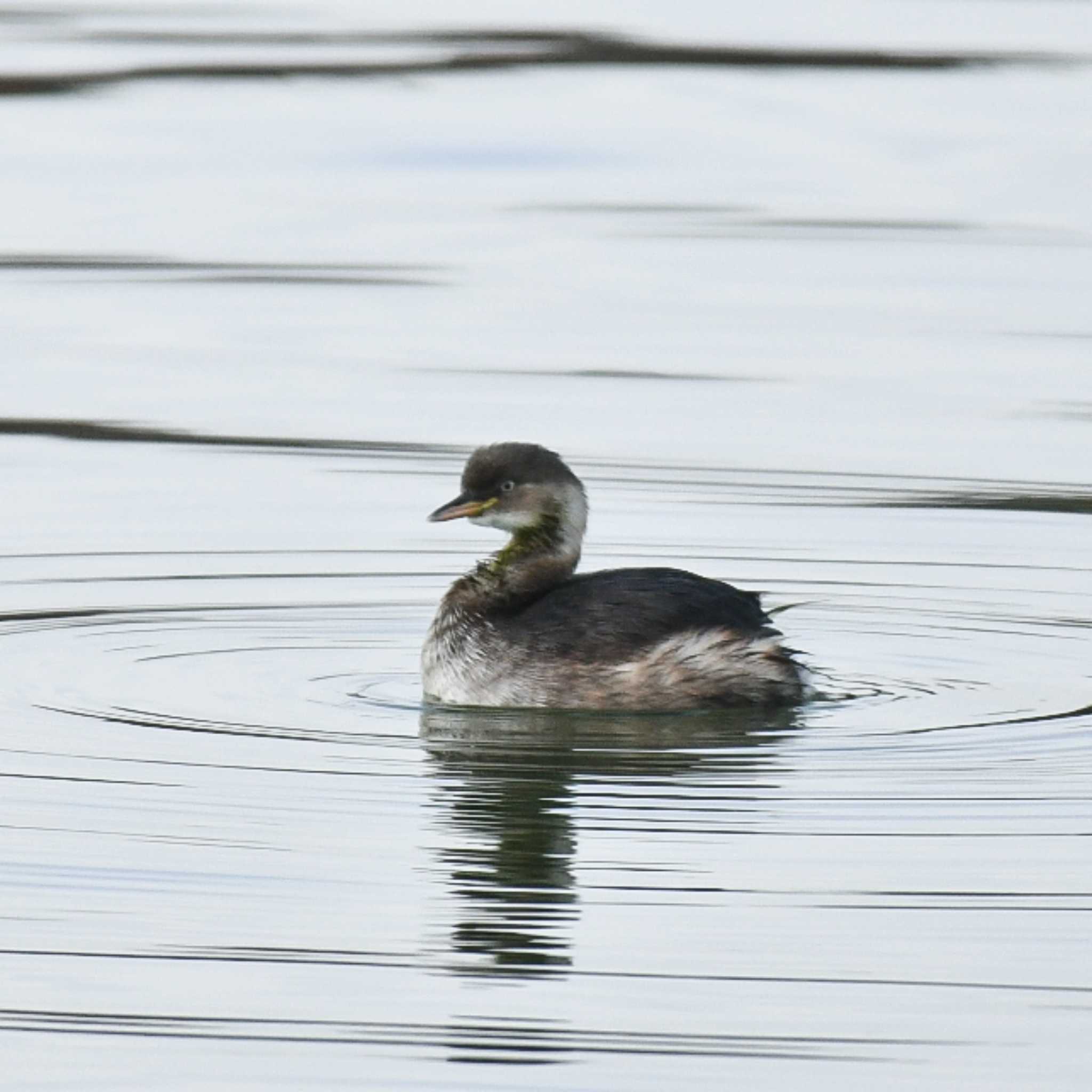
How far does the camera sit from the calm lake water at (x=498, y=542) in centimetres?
632

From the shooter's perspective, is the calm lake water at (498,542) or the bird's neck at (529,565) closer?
the calm lake water at (498,542)

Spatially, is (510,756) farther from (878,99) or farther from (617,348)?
(878,99)

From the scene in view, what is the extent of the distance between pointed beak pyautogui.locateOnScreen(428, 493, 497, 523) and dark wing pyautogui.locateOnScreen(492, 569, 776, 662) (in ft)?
1.47

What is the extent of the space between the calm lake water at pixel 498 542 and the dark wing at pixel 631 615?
0.77 feet

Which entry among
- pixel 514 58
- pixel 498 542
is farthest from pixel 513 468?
pixel 514 58

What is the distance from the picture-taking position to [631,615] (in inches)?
350

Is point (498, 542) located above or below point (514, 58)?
below

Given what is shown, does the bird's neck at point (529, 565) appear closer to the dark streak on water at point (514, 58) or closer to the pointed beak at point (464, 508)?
the pointed beak at point (464, 508)

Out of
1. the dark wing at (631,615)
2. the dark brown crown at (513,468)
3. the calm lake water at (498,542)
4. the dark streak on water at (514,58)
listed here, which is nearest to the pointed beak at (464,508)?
the dark brown crown at (513,468)

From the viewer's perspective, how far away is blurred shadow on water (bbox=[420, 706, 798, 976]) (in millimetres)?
6676

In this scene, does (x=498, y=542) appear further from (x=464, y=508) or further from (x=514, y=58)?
(x=514, y=58)

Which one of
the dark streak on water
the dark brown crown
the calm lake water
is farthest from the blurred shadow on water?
the dark streak on water

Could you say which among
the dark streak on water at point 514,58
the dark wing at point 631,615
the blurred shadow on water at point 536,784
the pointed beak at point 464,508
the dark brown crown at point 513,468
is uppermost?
the dark streak on water at point 514,58

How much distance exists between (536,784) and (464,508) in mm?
1589
